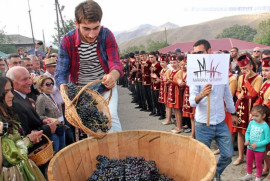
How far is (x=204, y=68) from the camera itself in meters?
3.23

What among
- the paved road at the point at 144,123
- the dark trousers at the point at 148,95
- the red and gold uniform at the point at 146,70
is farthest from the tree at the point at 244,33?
the red and gold uniform at the point at 146,70

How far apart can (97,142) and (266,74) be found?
2882mm

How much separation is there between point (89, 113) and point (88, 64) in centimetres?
76

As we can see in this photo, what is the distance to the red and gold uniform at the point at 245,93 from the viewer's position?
4367mm

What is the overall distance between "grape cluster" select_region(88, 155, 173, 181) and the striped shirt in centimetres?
103

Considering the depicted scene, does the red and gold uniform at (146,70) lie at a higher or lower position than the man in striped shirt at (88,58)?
lower

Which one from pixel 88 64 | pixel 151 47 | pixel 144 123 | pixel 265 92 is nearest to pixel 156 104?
pixel 144 123

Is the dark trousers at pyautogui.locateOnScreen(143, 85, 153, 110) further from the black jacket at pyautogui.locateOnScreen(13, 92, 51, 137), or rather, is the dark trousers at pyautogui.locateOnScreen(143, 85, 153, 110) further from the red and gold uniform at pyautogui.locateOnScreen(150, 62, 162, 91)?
the black jacket at pyautogui.locateOnScreen(13, 92, 51, 137)

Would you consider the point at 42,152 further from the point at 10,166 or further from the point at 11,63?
the point at 11,63

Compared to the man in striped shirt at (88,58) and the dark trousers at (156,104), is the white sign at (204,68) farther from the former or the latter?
the dark trousers at (156,104)

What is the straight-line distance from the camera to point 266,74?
4039 millimetres

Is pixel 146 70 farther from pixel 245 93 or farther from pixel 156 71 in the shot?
pixel 245 93

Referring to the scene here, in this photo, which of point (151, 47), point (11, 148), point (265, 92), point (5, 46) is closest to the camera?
point (11, 148)

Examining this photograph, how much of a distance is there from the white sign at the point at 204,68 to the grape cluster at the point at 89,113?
1.22 m
